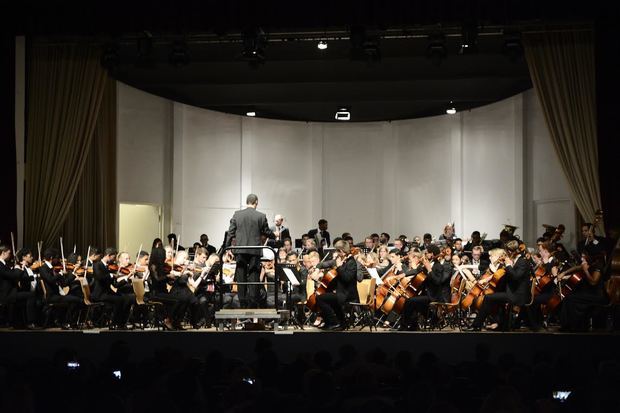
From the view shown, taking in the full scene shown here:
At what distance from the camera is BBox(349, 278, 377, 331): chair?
10500 millimetres

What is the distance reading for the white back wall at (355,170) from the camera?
16.6 meters

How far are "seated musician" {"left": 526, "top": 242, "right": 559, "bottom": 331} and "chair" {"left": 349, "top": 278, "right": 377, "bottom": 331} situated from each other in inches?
76.7

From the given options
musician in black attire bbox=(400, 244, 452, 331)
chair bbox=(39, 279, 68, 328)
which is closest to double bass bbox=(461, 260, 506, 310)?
musician in black attire bbox=(400, 244, 452, 331)

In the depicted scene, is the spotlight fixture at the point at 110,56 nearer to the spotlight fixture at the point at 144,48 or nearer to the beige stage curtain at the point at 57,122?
the spotlight fixture at the point at 144,48

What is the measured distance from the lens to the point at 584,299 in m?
10.1

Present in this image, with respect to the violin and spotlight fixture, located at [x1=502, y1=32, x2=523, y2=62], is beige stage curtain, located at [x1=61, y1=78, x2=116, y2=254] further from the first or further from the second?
spotlight fixture, located at [x1=502, y1=32, x2=523, y2=62]

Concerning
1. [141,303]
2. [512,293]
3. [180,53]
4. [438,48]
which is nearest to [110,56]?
[180,53]

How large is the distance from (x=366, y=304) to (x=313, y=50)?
5954 millimetres

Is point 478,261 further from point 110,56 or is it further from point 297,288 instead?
point 110,56

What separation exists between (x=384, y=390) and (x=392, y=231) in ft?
45.9

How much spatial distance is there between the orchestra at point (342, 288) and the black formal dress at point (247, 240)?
0.02 meters

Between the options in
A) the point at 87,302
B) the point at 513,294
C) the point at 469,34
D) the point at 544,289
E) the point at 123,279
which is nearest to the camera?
the point at 513,294

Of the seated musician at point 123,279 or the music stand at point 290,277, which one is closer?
the music stand at point 290,277

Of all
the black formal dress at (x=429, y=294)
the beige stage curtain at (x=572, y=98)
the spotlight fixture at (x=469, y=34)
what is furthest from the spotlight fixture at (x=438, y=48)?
the black formal dress at (x=429, y=294)
